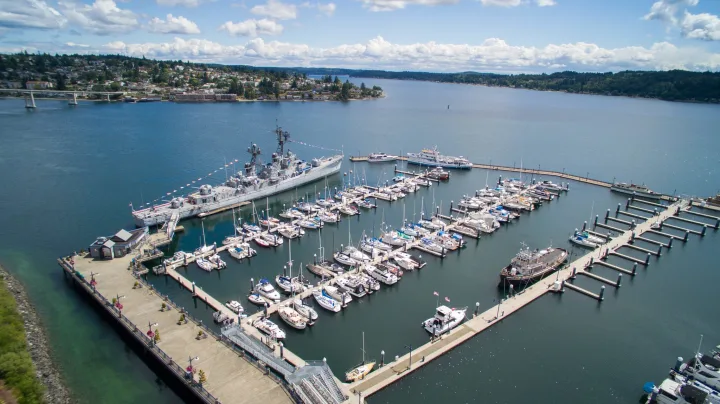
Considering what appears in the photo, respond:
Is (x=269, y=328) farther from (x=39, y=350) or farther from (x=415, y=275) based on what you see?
(x=415, y=275)

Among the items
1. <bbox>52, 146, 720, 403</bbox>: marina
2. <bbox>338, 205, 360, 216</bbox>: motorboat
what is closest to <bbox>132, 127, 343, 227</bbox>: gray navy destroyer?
<bbox>52, 146, 720, 403</bbox>: marina

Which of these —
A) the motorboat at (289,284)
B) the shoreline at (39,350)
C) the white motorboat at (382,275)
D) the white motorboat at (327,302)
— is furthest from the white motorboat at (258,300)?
the shoreline at (39,350)

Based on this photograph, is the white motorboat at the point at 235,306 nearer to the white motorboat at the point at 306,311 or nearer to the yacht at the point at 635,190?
the white motorboat at the point at 306,311

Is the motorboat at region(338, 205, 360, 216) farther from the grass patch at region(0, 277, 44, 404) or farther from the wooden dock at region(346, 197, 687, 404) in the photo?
the grass patch at region(0, 277, 44, 404)

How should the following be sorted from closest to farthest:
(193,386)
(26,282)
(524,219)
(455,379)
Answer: (193,386)
(455,379)
(26,282)
(524,219)

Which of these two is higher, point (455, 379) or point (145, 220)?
A: point (145, 220)

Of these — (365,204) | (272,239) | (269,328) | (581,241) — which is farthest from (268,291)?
(581,241)

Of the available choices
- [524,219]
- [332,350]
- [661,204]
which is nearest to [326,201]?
[524,219]

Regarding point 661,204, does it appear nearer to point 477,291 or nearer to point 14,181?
point 477,291
